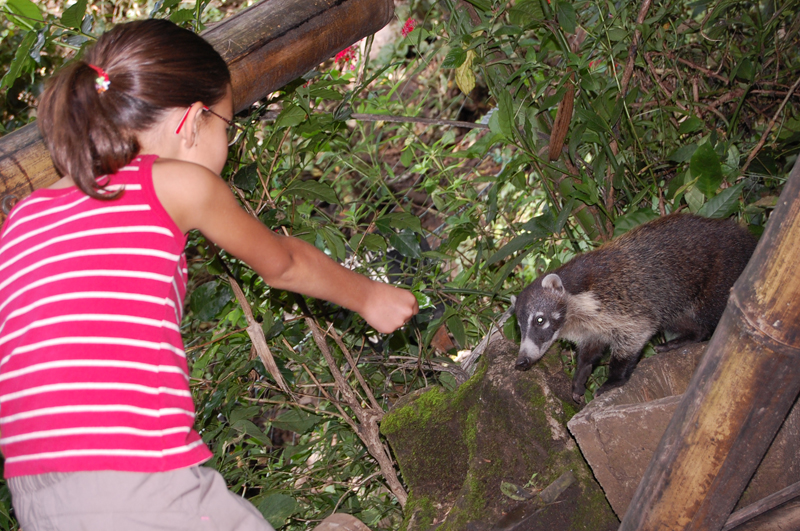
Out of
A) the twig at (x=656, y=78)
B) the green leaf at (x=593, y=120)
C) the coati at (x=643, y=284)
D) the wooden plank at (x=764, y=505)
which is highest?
the green leaf at (x=593, y=120)

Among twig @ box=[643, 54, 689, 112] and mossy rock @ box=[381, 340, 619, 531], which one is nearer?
mossy rock @ box=[381, 340, 619, 531]

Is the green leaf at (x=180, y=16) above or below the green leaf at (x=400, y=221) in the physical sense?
above

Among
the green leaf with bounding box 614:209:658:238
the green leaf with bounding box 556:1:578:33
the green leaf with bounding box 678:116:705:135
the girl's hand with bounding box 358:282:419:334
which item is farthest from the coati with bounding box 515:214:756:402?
the girl's hand with bounding box 358:282:419:334

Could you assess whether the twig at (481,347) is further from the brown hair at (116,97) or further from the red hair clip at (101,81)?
the red hair clip at (101,81)

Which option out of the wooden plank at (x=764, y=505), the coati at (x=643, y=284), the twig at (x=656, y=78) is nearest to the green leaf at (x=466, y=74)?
the twig at (x=656, y=78)

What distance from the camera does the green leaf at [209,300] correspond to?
2.87m

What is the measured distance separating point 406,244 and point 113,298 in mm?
1772

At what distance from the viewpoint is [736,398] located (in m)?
1.56

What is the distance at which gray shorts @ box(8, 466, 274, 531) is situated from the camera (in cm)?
146

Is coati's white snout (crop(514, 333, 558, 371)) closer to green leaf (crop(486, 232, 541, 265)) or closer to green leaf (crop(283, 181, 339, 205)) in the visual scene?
green leaf (crop(486, 232, 541, 265))

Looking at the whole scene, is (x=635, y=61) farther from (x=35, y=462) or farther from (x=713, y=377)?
(x=35, y=462)

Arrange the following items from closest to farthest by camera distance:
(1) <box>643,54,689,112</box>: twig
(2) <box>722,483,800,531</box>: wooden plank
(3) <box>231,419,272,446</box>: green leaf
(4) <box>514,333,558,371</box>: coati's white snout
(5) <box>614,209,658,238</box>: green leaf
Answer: (2) <box>722,483,800,531</box>: wooden plank → (4) <box>514,333,558,371</box>: coati's white snout → (3) <box>231,419,272,446</box>: green leaf → (5) <box>614,209,658,238</box>: green leaf → (1) <box>643,54,689,112</box>: twig

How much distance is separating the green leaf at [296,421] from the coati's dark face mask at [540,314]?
1.02 m

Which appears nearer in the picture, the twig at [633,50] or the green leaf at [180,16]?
the green leaf at [180,16]
